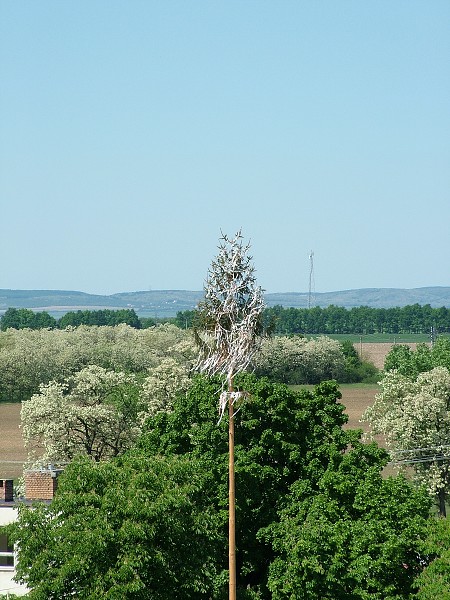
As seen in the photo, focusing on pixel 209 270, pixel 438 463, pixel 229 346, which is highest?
pixel 209 270

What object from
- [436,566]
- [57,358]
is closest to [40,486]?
[436,566]

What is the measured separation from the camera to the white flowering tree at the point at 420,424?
63.1 meters

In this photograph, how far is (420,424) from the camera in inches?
2598

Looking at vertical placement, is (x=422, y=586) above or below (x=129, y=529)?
below

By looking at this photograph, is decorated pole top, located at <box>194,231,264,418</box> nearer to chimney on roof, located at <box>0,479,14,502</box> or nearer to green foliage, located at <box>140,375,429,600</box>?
green foliage, located at <box>140,375,429,600</box>

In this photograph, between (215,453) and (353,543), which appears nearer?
(353,543)

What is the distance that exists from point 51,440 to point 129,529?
3503cm

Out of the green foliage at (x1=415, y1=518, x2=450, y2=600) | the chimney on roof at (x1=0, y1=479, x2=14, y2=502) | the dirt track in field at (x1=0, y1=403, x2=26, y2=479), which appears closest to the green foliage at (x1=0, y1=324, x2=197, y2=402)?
the dirt track in field at (x1=0, y1=403, x2=26, y2=479)

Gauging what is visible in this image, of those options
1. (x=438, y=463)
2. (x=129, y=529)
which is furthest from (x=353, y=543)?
(x=438, y=463)

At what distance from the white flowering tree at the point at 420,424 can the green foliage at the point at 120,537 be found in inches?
1085

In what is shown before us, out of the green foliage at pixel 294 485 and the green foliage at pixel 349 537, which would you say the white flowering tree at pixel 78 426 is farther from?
the green foliage at pixel 349 537

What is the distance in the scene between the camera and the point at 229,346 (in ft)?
101

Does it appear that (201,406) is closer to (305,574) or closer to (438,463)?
(305,574)

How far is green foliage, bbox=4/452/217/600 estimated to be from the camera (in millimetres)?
33094
